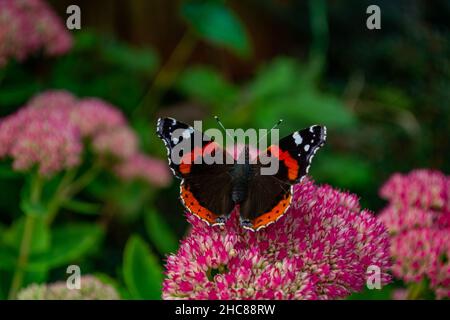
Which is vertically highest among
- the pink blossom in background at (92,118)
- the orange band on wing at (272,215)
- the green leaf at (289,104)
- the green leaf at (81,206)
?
the green leaf at (289,104)

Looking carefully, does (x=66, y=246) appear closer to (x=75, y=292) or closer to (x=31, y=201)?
(x=31, y=201)

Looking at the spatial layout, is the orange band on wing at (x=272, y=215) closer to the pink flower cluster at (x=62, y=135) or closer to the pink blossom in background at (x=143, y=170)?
the pink flower cluster at (x=62, y=135)

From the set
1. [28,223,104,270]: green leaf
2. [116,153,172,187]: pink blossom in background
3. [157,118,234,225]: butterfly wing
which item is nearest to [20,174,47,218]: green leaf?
[28,223,104,270]: green leaf

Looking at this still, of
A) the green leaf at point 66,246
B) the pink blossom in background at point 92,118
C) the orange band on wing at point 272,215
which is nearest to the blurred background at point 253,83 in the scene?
the green leaf at point 66,246

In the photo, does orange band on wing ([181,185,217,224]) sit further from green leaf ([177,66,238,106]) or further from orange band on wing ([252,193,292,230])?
green leaf ([177,66,238,106])

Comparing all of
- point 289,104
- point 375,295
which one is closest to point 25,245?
point 375,295
